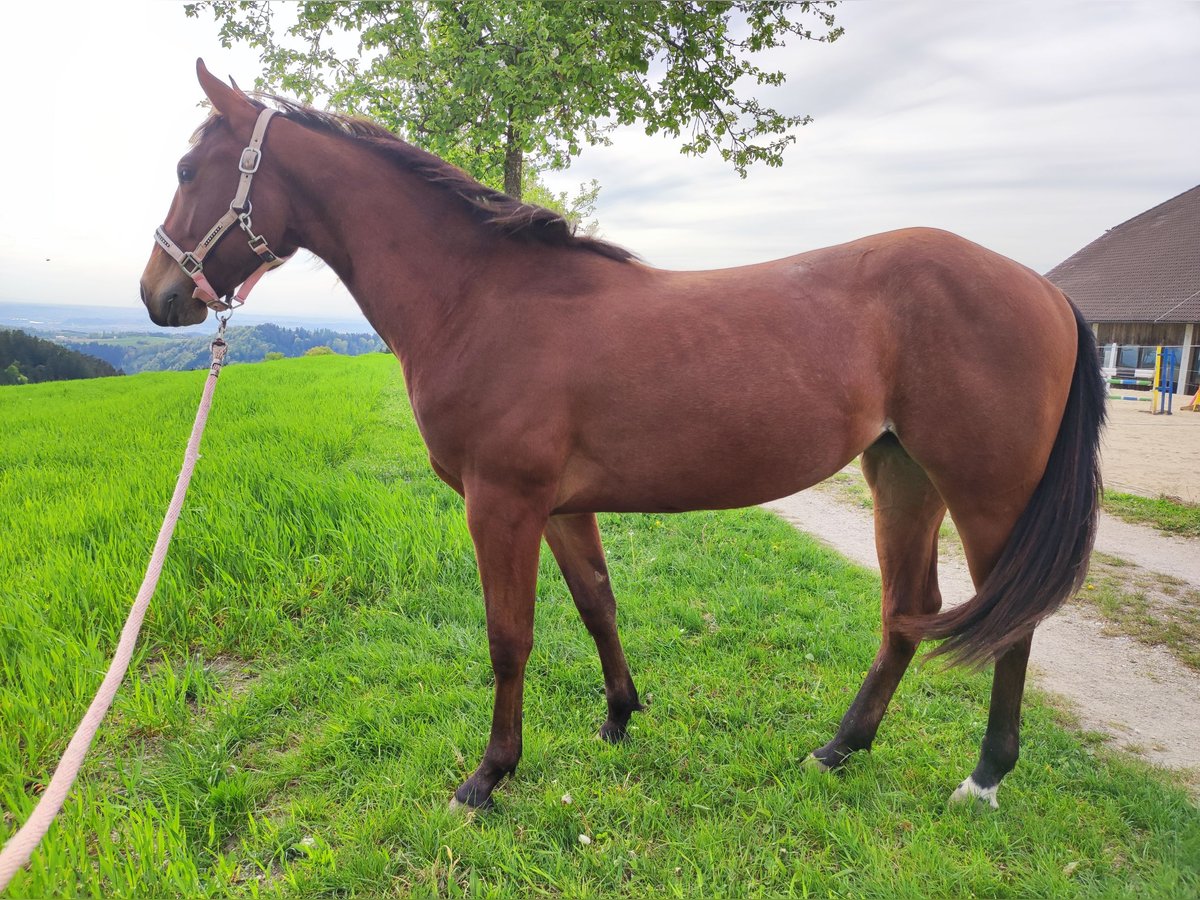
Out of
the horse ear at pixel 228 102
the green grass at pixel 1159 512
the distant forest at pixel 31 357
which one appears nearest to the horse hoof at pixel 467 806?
the horse ear at pixel 228 102

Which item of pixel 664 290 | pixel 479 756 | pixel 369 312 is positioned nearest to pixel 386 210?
pixel 369 312

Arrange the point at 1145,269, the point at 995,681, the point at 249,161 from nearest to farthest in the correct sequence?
the point at 249,161 → the point at 995,681 → the point at 1145,269

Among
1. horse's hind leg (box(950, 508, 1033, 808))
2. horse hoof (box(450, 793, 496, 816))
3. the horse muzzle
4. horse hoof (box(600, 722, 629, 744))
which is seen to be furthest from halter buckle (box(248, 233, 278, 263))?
horse's hind leg (box(950, 508, 1033, 808))

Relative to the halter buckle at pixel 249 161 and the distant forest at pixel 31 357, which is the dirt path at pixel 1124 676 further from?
the distant forest at pixel 31 357

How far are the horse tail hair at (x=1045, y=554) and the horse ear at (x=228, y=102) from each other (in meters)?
3.30

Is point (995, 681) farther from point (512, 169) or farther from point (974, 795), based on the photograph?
point (512, 169)

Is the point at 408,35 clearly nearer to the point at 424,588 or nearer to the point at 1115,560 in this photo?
the point at 424,588

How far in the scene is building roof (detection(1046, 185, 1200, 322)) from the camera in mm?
20312

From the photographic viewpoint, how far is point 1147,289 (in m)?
21.6

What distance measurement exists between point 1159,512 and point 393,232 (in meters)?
7.87

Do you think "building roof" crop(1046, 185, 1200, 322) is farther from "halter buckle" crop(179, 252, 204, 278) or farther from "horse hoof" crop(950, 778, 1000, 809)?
"halter buckle" crop(179, 252, 204, 278)

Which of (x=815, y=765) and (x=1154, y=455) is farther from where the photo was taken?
(x=1154, y=455)

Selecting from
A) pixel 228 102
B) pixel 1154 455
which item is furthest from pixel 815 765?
pixel 1154 455

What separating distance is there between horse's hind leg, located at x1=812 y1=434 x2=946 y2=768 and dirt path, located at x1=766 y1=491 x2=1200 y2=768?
1.10m
